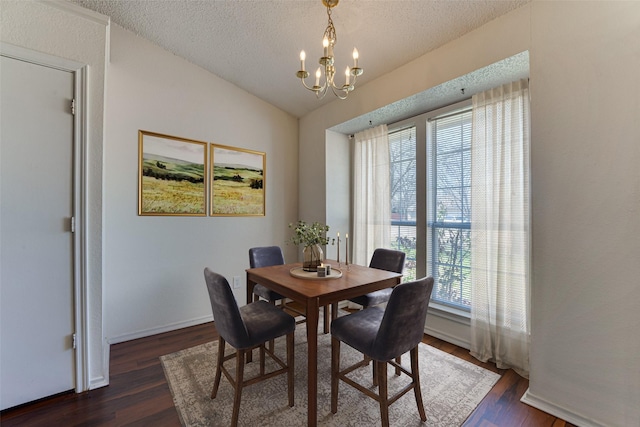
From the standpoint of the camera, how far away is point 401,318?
4.78ft

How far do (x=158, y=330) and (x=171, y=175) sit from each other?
1.64m

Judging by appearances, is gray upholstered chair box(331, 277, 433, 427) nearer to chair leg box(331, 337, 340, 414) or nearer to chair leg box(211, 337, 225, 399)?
chair leg box(331, 337, 340, 414)

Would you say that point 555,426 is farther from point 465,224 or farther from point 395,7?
point 395,7

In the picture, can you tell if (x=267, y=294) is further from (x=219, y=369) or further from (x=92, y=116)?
(x=92, y=116)

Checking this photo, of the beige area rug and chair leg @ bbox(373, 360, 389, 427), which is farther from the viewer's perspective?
the beige area rug

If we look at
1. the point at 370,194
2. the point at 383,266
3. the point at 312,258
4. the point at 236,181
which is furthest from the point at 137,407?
the point at 370,194

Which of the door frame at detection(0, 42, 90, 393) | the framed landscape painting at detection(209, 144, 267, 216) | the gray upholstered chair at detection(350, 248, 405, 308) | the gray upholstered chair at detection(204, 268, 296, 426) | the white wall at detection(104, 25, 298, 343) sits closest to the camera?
the gray upholstered chair at detection(204, 268, 296, 426)

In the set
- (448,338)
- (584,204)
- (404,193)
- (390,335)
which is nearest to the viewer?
(390,335)

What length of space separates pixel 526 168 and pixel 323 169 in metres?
2.12

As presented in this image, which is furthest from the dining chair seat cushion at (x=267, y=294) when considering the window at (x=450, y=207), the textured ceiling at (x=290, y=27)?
the textured ceiling at (x=290, y=27)

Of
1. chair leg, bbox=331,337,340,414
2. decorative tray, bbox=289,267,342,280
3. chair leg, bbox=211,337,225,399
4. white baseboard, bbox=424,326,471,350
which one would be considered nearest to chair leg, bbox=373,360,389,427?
chair leg, bbox=331,337,340,414

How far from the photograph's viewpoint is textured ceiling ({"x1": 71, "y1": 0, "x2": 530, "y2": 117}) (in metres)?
1.99

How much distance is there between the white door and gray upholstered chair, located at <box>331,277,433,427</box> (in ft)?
6.27

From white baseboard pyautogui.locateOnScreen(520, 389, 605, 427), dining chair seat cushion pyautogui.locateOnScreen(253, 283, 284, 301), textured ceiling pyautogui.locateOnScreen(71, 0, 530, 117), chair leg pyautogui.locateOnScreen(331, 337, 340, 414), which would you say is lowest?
white baseboard pyautogui.locateOnScreen(520, 389, 605, 427)
